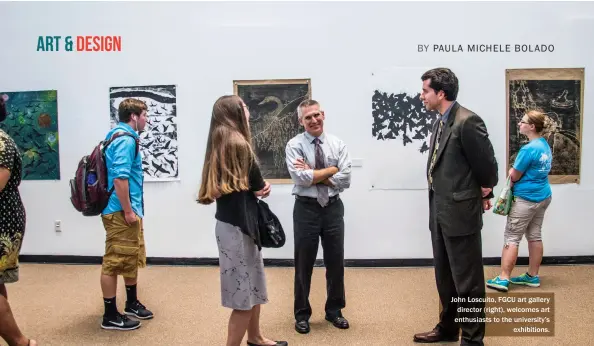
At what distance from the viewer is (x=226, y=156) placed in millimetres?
2268

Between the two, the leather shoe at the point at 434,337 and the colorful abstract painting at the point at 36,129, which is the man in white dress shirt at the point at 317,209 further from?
the colorful abstract painting at the point at 36,129

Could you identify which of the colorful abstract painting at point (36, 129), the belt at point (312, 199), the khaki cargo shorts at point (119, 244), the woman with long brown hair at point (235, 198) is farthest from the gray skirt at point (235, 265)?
the colorful abstract painting at point (36, 129)

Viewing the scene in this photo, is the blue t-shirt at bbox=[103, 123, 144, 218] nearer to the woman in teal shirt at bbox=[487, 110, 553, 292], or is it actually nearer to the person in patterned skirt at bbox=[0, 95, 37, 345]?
the person in patterned skirt at bbox=[0, 95, 37, 345]

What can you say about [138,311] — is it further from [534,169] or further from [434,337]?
[534,169]

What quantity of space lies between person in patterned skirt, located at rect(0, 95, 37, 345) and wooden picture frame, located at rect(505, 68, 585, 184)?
4.04 metres

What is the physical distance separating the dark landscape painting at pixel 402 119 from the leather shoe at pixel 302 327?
2099 mm

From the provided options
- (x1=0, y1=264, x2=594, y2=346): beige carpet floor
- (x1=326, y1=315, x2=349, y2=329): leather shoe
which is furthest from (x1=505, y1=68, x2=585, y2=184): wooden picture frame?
(x1=326, y1=315, x2=349, y2=329): leather shoe

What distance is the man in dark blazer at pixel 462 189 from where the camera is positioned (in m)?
2.56

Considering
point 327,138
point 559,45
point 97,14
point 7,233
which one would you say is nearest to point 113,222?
point 7,233

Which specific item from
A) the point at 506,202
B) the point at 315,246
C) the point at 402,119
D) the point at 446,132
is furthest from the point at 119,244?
the point at 506,202

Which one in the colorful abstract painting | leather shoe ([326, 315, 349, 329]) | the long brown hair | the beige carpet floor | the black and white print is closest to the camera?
the long brown hair

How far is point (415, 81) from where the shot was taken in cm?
456

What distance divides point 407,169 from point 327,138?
5.23 feet

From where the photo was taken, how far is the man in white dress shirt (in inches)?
125
